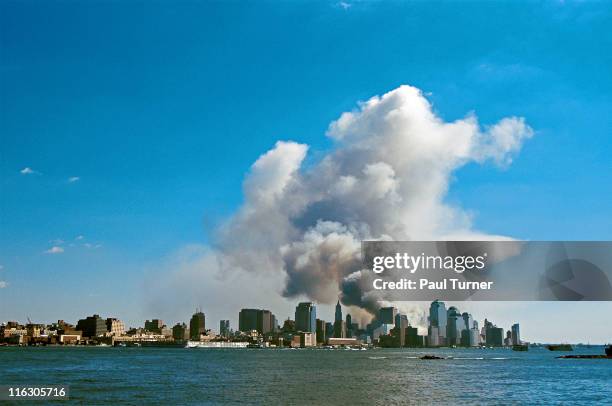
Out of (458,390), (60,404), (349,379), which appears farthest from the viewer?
(349,379)

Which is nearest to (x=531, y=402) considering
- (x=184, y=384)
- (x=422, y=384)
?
(x=422, y=384)

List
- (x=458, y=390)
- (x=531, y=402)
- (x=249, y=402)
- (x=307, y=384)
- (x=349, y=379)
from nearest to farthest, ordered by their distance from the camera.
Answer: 1. (x=249, y=402)
2. (x=531, y=402)
3. (x=458, y=390)
4. (x=307, y=384)
5. (x=349, y=379)

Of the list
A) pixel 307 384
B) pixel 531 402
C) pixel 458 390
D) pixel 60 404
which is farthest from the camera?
pixel 307 384

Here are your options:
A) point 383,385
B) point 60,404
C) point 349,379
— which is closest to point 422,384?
point 383,385

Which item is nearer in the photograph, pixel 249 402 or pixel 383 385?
pixel 249 402

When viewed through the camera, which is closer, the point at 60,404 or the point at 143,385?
the point at 60,404

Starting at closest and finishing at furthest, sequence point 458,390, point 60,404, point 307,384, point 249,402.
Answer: point 60,404, point 249,402, point 458,390, point 307,384

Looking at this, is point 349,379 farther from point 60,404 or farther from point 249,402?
point 60,404

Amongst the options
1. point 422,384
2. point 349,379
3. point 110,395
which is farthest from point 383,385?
point 110,395

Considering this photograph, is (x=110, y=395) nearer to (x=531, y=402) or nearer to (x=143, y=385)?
(x=143, y=385)
